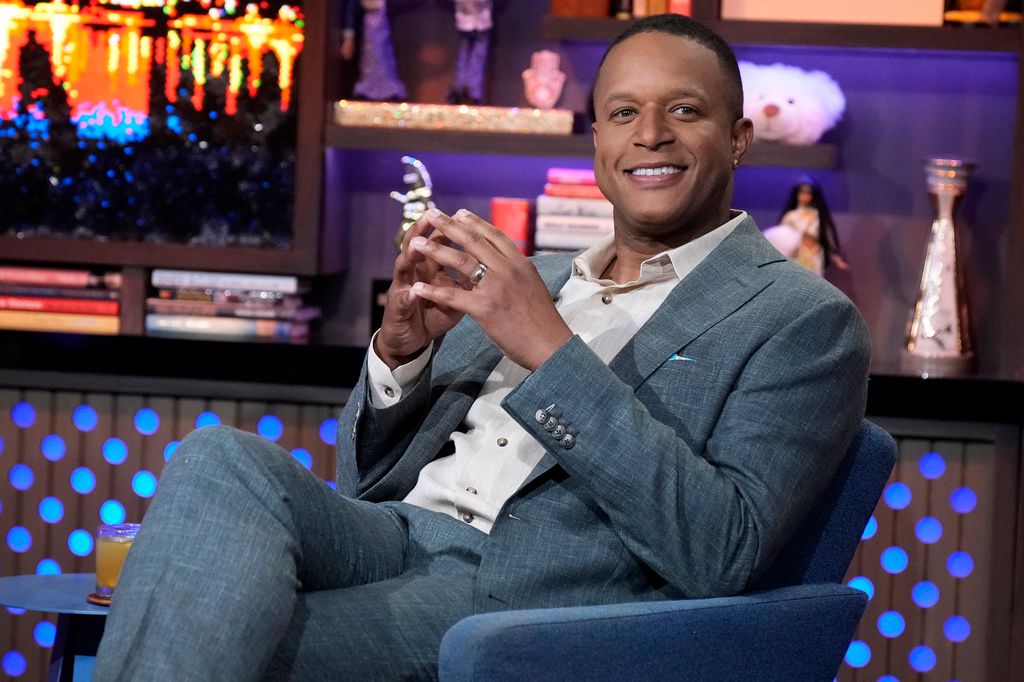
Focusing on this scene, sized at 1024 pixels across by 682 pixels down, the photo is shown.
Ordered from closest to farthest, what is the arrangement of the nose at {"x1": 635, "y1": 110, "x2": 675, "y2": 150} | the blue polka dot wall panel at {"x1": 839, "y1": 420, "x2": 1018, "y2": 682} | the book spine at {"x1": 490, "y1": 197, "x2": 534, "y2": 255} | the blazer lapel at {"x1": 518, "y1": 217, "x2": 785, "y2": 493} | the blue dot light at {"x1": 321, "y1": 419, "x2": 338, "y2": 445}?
the blazer lapel at {"x1": 518, "y1": 217, "x2": 785, "y2": 493} < the nose at {"x1": 635, "y1": 110, "x2": 675, "y2": 150} < the blue polka dot wall panel at {"x1": 839, "y1": 420, "x2": 1018, "y2": 682} < the blue dot light at {"x1": 321, "y1": 419, "x2": 338, "y2": 445} < the book spine at {"x1": 490, "y1": 197, "x2": 534, "y2": 255}

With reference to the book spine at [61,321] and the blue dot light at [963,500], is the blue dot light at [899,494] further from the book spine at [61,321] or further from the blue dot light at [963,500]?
the book spine at [61,321]

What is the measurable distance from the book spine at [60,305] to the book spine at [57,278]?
0.12ft

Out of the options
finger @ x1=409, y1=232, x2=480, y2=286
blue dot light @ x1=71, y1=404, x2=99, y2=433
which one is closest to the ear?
finger @ x1=409, y1=232, x2=480, y2=286

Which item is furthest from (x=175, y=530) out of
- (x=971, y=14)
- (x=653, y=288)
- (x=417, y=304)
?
(x=971, y=14)

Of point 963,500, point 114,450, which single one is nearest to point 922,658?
point 963,500

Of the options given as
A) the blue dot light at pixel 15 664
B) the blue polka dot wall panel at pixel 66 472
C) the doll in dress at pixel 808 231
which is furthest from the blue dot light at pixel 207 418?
the doll in dress at pixel 808 231

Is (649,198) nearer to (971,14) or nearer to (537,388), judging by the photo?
(537,388)

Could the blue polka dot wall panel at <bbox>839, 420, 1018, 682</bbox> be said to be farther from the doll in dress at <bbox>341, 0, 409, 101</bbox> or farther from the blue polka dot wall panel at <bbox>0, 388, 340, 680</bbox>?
the doll in dress at <bbox>341, 0, 409, 101</bbox>

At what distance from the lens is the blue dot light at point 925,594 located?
117 inches

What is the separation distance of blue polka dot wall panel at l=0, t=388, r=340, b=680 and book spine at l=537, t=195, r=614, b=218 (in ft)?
2.62

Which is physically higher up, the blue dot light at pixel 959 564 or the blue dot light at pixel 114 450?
the blue dot light at pixel 114 450

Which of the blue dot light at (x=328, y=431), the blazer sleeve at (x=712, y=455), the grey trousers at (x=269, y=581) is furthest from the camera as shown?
the blue dot light at (x=328, y=431)

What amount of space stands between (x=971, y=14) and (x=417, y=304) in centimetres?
183

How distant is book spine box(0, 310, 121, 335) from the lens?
3311 millimetres
